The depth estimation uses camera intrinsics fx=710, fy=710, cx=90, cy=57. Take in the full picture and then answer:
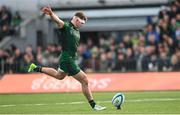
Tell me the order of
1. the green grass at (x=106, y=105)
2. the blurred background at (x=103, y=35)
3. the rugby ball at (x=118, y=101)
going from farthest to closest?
the blurred background at (x=103, y=35), the rugby ball at (x=118, y=101), the green grass at (x=106, y=105)

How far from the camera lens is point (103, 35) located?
39156mm

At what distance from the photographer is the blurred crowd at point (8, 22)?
38.8 m

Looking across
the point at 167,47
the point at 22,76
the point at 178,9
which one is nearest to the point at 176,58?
the point at 167,47

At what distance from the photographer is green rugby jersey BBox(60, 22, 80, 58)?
18.5m

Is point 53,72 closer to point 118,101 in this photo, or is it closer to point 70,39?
point 70,39

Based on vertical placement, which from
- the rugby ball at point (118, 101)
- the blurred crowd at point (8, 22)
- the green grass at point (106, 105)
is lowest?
the blurred crowd at point (8, 22)

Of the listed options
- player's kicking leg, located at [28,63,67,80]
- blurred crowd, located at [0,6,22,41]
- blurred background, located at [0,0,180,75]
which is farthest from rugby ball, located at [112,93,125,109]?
blurred crowd, located at [0,6,22,41]

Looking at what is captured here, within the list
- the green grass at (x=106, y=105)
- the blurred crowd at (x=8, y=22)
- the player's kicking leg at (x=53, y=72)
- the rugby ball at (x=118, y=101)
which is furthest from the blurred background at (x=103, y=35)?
the rugby ball at (x=118, y=101)

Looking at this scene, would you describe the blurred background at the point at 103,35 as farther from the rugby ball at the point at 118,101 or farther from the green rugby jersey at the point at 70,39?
the green rugby jersey at the point at 70,39

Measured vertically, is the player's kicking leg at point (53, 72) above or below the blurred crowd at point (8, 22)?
above

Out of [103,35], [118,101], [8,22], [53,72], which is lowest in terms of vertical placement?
[103,35]

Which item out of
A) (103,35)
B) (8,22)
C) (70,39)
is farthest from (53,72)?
(8,22)

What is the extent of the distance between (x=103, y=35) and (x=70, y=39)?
20645 millimetres

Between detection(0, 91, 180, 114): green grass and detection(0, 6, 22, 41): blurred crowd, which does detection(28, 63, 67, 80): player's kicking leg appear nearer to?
detection(0, 91, 180, 114): green grass
